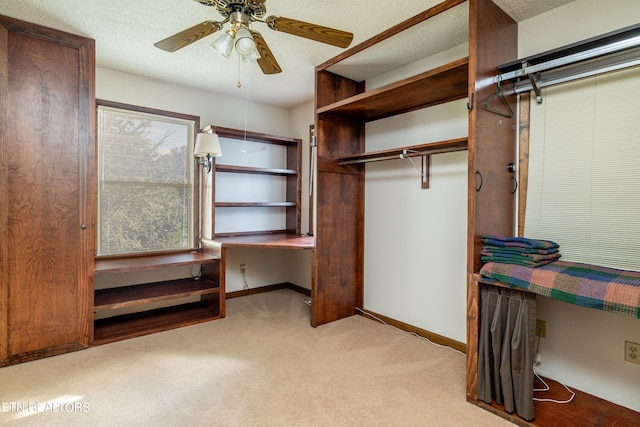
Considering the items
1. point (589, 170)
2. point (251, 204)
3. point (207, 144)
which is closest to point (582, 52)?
point (589, 170)

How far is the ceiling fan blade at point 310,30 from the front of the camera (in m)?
1.70

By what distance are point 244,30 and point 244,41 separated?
0.20 feet

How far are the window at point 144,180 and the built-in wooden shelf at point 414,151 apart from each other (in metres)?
1.79

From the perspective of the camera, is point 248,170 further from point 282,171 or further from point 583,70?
point 583,70

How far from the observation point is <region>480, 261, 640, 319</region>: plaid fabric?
1.45 meters

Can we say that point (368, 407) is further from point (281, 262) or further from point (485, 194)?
point (281, 262)

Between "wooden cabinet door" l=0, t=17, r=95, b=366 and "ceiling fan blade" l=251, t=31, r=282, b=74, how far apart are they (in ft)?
5.08

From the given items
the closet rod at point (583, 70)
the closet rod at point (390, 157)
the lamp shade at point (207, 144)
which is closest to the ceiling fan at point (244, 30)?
the closet rod at point (390, 157)

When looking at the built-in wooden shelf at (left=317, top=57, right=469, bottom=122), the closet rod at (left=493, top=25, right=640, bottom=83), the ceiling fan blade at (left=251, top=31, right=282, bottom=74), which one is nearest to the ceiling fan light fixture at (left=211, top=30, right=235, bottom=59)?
the ceiling fan blade at (left=251, top=31, right=282, bottom=74)

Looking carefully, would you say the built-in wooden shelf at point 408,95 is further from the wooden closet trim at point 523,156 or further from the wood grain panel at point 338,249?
the wood grain panel at point 338,249

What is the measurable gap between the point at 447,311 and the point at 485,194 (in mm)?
1175

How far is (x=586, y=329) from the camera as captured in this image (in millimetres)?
2027

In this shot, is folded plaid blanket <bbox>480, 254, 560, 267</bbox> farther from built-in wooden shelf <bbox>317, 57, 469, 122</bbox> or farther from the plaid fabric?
built-in wooden shelf <bbox>317, 57, 469, 122</bbox>

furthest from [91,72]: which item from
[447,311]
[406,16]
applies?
[447,311]
